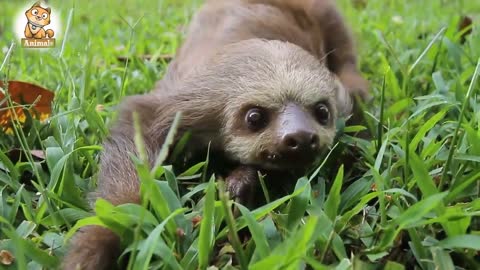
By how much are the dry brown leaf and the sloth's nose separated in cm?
100

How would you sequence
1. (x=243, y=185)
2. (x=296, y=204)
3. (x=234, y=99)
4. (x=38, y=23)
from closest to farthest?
(x=296, y=204) → (x=243, y=185) → (x=234, y=99) → (x=38, y=23)

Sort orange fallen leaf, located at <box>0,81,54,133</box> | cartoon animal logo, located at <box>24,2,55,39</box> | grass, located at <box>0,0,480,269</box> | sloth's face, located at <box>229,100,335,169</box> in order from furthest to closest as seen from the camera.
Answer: cartoon animal logo, located at <box>24,2,55,39</box>, orange fallen leaf, located at <box>0,81,54,133</box>, sloth's face, located at <box>229,100,335,169</box>, grass, located at <box>0,0,480,269</box>

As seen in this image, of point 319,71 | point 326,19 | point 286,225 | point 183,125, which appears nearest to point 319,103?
point 319,71

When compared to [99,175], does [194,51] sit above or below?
above

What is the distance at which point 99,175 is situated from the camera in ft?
7.70

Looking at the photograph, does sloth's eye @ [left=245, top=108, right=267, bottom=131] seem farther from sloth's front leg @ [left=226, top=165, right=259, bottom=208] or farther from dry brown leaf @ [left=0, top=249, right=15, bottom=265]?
dry brown leaf @ [left=0, top=249, right=15, bottom=265]

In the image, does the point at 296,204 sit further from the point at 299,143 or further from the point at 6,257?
the point at 6,257

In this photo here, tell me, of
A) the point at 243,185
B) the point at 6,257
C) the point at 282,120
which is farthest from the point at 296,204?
the point at 6,257

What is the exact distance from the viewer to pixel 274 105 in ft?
8.44

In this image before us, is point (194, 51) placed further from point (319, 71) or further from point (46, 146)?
point (46, 146)

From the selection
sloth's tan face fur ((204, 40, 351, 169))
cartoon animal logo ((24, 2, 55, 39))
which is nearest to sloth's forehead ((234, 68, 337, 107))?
sloth's tan face fur ((204, 40, 351, 169))

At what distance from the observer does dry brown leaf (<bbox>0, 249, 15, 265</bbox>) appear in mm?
1841

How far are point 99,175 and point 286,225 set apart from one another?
29.3 inches

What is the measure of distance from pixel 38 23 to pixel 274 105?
128 centimetres
